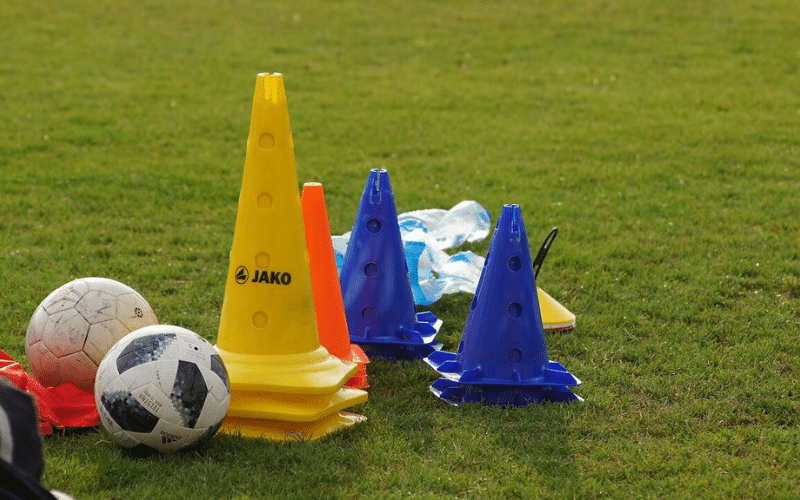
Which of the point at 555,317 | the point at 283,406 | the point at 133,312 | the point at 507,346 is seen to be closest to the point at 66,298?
the point at 133,312

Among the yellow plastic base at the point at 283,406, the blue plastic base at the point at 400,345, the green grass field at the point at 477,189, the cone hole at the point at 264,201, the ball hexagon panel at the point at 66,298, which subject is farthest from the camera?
the blue plastic base at the point at 400,345

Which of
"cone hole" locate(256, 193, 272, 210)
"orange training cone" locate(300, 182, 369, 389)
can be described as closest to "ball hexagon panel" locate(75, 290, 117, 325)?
"cone hole" locate(256, 193, 272, 210)

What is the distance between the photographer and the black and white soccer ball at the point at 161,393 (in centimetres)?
413

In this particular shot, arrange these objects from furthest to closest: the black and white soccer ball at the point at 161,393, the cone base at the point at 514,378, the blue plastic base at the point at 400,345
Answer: the blue plastic base at the point at 400,345 < the cone base at the point at 514,378 < the black and white soccer ball at the point at 161,393

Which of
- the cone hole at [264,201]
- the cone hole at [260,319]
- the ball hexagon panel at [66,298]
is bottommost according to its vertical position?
the cone hole at [260,319]

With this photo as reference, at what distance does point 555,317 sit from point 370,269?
1235mm

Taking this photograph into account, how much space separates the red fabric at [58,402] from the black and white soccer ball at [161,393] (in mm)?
389

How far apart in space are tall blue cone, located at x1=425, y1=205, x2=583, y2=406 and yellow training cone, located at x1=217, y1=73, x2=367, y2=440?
2.07 ft

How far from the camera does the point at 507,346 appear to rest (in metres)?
5.02

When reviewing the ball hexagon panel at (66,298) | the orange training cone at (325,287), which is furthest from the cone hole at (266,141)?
the ball hexagon panel at (66,298)

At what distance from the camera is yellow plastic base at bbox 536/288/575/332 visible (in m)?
5.96

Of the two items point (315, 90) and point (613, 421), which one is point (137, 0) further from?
point (613, 421)

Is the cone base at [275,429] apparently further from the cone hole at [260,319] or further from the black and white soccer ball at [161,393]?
the cone hole at [260,319]

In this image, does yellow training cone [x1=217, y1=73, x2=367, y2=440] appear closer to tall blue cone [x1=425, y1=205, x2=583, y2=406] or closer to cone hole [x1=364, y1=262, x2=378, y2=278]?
tall blue cone [x1=425, y1=205, x2=583, y2=406]
